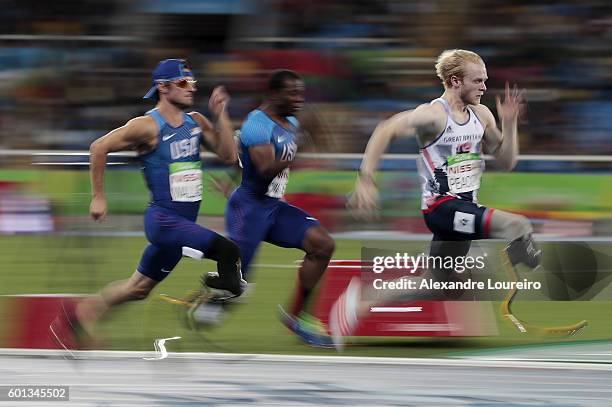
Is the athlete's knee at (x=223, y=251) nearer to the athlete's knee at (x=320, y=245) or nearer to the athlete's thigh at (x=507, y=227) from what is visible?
the athlete's knee at (x=320, y=245)

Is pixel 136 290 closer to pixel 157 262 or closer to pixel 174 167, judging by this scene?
pixel 157 262

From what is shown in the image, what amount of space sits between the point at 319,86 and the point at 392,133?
773cm

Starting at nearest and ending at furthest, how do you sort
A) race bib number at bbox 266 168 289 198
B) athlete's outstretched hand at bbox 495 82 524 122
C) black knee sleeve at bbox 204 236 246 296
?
1. black knee sleeve at bbox 204 236 246 296
2. athlete's outstretched hand at bbox 495 82 524 122
3. race bib number at bbox 266 168 289 198

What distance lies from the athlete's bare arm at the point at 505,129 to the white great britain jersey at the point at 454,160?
0.11 meters

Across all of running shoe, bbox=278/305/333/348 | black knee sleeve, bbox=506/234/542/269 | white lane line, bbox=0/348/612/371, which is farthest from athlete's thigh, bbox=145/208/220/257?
black knee sleeve, bbox=506/234/542/269

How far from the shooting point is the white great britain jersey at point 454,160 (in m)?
7.14

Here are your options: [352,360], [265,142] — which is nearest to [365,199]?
[265,142]

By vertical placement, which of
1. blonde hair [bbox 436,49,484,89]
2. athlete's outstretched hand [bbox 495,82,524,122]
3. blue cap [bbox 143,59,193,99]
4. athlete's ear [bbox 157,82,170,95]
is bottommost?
athlete's ear [bbox 157,82,170,95]

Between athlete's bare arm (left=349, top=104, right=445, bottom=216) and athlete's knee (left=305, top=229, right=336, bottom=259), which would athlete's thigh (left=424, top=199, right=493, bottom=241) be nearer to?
athlete's bare arm (left=349, top=104, right=445, bottom=216)

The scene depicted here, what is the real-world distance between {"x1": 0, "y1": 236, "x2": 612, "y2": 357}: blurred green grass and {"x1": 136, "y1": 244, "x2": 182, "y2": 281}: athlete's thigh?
46 centimetres

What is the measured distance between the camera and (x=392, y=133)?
707 cm

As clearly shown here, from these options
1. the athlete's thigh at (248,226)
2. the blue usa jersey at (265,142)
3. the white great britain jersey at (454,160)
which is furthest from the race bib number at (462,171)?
the athlete's thigh at (248,226)

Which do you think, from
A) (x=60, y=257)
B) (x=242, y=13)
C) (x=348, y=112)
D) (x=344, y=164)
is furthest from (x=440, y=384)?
(x=242, y=13)

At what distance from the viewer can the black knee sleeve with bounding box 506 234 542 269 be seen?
7.04m
